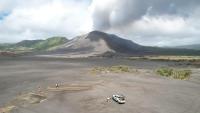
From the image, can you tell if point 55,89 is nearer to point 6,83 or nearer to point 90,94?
point 90,94

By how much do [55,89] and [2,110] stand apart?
24.0 metres

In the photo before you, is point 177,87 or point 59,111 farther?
point 177,87

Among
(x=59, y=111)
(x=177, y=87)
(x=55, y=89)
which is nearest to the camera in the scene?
(x=59, y=111)

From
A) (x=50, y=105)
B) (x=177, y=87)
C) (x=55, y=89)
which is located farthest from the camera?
(x=177, y=87)

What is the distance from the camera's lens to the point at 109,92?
78250mm

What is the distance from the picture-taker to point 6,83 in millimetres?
101375

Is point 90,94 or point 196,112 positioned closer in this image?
point 196,112

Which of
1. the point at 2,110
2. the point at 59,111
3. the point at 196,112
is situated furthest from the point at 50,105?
the point at 196,112

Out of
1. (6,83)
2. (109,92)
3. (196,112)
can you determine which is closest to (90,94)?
(109,92)

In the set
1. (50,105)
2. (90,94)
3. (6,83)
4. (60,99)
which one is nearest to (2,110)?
(50,105)

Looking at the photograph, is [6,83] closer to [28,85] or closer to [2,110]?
[28,85]

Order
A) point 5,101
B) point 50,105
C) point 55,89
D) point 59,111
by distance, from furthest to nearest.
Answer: point 55,89, point 5,101, point 50,105, point 59,111

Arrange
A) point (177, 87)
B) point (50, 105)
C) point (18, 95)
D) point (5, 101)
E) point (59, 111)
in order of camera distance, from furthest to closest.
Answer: point (177, 87)
point (18, 95)
point (5, 101)
point (50, 105)
point (59, 111)

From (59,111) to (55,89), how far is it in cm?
2332
